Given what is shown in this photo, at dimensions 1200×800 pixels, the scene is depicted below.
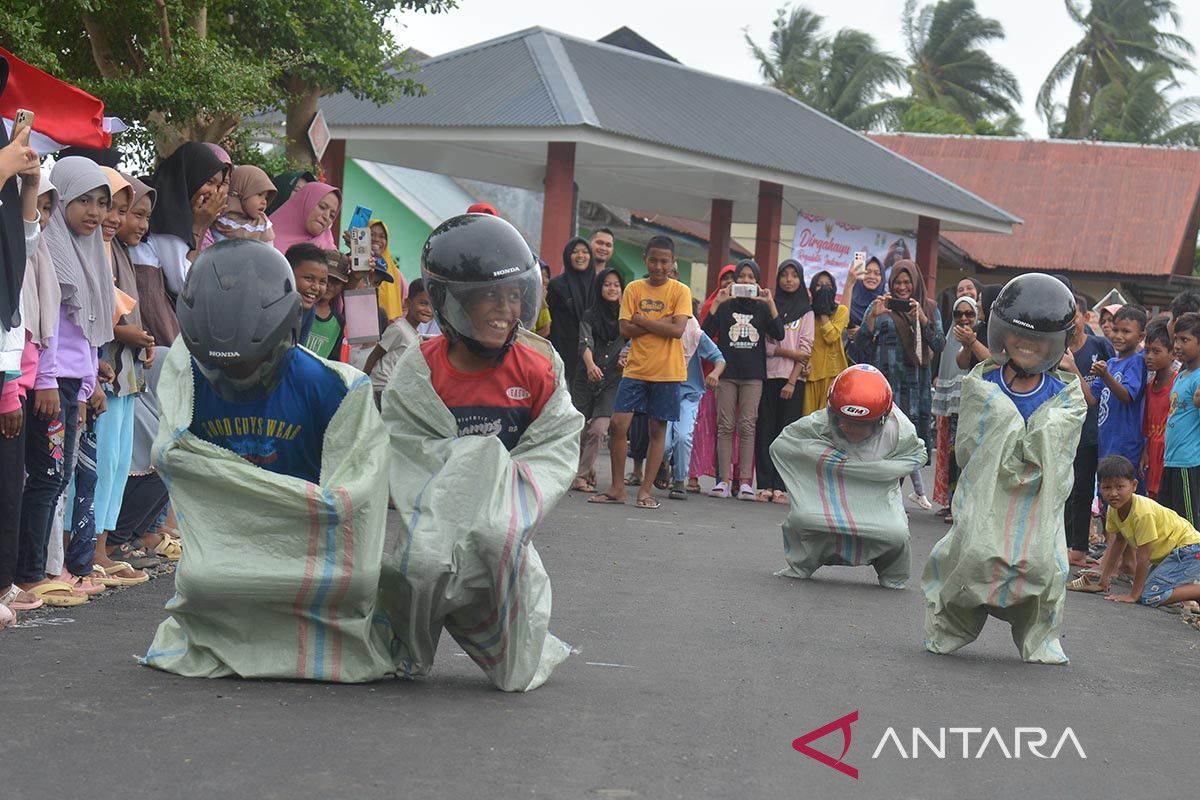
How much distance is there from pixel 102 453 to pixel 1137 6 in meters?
50.6

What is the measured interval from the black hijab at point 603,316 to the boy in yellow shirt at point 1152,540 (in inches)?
207

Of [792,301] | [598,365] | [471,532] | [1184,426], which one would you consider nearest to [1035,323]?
[471,532]

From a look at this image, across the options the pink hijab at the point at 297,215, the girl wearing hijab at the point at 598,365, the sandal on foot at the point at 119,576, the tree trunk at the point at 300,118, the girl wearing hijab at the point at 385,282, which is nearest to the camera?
the sandal on foot at the point at 119,576

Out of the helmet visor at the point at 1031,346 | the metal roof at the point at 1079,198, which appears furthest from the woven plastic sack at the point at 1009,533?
the metal roof at the point at 1079,198

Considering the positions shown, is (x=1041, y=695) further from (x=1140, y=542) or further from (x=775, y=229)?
(x=775, y=229)

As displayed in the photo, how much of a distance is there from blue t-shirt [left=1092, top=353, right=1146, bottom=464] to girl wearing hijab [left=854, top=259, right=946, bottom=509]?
2611 millimetres

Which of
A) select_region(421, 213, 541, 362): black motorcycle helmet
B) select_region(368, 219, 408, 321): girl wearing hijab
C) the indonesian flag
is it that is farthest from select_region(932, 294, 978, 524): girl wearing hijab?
select_region(421, 213, 541, 362): black motorcycle helmet

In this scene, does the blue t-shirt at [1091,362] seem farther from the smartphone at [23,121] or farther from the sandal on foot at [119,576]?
the smartphone at [23,121]

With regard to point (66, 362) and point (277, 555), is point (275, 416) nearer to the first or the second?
point (277, 555)

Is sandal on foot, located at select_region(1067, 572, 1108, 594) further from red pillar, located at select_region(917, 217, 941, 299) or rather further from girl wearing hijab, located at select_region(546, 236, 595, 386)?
red pillar, located at select_region(917, 217, 941, 299)

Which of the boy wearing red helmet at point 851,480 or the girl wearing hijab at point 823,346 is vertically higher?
the girl wearing hijab at point 823,346

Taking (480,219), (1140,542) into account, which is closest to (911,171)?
(1140,542)

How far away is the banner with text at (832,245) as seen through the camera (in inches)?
1038

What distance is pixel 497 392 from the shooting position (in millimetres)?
6316
